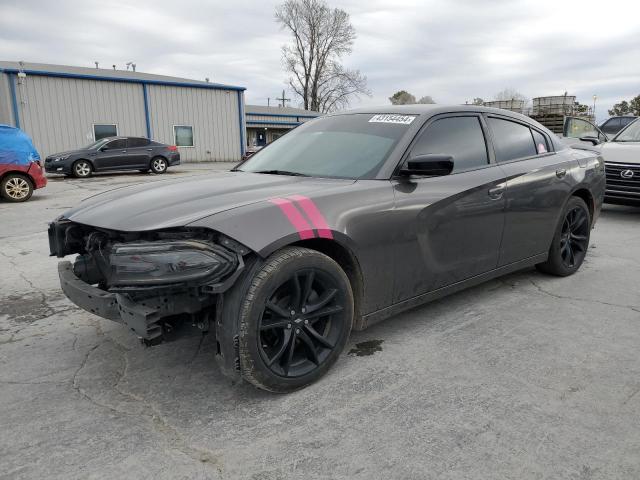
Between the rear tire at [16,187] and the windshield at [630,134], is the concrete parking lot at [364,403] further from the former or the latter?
the rear tire at [16,187]

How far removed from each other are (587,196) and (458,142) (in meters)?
2.00

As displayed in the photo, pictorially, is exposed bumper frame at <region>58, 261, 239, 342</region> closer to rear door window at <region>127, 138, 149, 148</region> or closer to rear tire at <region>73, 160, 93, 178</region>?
rear tire at <region>73, 160, 93, 178</region>

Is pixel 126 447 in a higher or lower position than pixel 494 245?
lower

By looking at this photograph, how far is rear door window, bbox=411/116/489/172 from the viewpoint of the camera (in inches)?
128

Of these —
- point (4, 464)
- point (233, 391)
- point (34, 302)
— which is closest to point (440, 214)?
point (233, 391)

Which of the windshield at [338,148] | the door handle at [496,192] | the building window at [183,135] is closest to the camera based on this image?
the windshield at [338,148]

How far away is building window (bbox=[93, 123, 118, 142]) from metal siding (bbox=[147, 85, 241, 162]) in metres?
1.84

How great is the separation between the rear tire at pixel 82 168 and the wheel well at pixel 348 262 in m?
16.2

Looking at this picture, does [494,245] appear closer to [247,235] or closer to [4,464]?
[247,235]

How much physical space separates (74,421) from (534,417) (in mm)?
2181

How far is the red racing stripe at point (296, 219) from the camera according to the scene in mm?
2457

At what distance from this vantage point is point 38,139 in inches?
816

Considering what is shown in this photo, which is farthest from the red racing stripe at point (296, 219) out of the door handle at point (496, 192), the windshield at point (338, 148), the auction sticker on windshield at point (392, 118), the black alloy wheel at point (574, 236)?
the black alloy wheel at point (574, 236)

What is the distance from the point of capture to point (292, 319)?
2.51 metres
